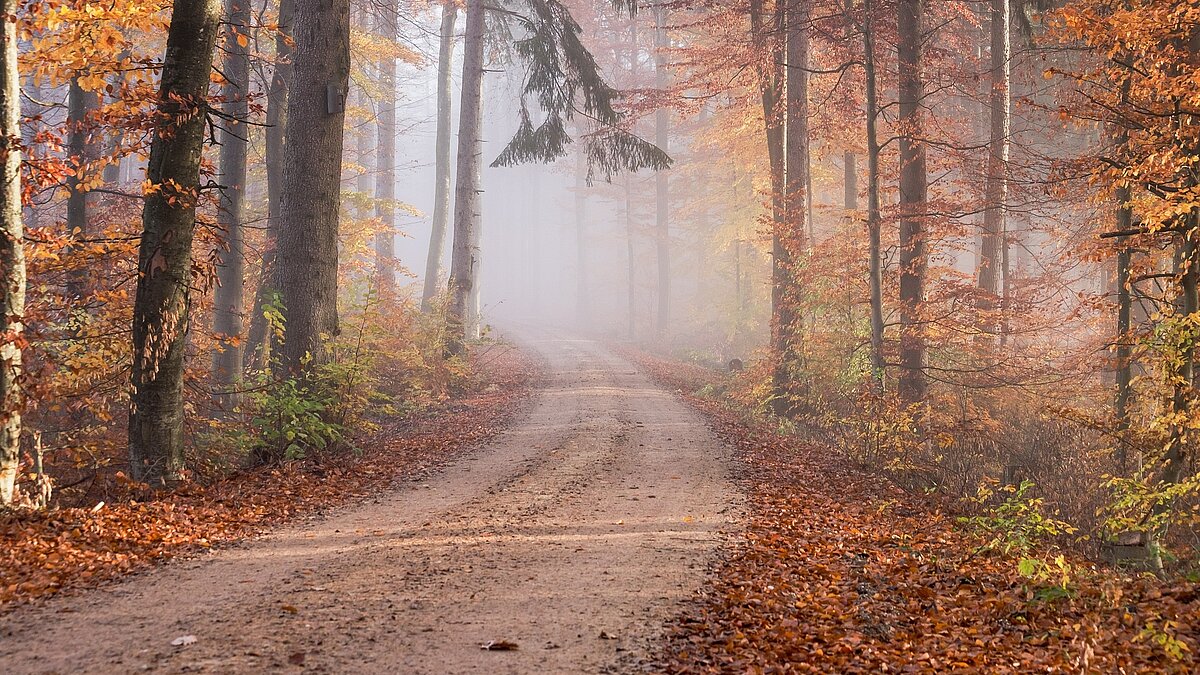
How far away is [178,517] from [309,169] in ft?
15.9

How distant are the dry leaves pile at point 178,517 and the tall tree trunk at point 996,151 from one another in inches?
414

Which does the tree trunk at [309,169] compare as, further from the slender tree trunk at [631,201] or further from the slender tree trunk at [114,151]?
the slender tree trunk at [631,201]

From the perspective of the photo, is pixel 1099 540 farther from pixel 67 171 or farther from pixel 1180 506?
pixel 67 171

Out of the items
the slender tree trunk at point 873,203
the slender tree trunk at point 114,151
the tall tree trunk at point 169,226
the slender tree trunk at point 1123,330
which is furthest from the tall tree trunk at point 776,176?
the slender tree trunk at point 114,151

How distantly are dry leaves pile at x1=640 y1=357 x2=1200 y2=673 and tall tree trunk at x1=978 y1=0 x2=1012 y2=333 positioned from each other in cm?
898

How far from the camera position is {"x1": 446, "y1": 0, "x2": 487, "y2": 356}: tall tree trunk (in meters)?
19.5

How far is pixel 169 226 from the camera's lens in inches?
287

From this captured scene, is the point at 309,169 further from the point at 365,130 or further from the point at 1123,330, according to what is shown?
the point at 365,130

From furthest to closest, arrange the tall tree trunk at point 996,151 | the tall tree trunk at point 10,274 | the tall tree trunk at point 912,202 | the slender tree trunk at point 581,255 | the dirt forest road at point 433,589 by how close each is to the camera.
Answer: the slender tree trunk at point 581,255
the tall tree trunk at point 996,151
the tall tree trunk at point 912,202
the tall tree trunk at point 10,274
the dirt forest road at point 433,589

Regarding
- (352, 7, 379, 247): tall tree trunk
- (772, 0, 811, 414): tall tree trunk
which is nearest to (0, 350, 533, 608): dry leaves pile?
(772, 0, 811, 414): tall tree trunk

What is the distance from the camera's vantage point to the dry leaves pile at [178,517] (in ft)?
18.2

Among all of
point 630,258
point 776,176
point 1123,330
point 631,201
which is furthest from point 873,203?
point 631,201

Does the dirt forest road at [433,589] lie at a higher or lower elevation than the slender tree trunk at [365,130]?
lower

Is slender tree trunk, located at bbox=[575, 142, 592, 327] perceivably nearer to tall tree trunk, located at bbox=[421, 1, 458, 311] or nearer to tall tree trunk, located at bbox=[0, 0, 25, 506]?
tall tree trunk, located at bbox=[421, 1, 458, 311]
